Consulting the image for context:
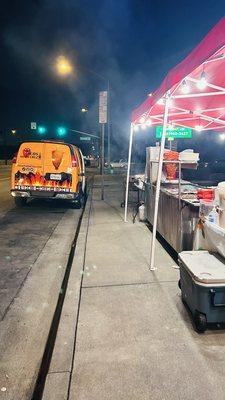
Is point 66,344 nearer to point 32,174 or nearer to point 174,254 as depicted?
point 174,254

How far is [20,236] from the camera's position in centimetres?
784

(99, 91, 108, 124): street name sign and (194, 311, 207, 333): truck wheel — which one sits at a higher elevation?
(99, 91, 108, 124): street name sign

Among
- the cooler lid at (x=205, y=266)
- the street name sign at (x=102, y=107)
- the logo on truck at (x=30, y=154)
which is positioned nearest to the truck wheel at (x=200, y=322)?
the cooler lid at (x=205, y=266)

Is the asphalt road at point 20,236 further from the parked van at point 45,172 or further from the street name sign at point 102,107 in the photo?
the street name sign at point 102,107

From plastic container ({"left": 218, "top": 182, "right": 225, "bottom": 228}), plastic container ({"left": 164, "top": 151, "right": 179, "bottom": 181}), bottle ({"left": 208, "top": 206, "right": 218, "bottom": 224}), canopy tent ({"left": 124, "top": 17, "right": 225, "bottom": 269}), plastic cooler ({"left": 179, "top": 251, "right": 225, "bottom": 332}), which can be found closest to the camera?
canopy tent ({"left": 124, "top": 17, "right": 225, "bottom": 269})

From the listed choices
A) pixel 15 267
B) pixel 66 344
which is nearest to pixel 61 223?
pixel 15 267

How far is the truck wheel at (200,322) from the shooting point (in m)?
3.45

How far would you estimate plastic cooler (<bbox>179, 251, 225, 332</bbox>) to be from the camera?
3.37 m

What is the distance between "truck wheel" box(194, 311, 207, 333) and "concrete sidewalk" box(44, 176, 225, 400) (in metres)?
0.08

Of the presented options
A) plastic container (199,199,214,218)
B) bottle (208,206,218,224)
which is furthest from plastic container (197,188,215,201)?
bottle (208,206,218,224)

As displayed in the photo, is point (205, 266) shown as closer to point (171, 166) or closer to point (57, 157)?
point (171, 166)

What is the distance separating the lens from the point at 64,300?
4422 millimetres

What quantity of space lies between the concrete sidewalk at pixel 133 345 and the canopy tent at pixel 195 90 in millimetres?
896

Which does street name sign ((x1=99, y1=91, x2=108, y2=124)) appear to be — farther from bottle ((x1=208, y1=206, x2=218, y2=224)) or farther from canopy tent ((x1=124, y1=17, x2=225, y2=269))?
bottle ((x1=208, y1=206, x2=218, y2=224))
